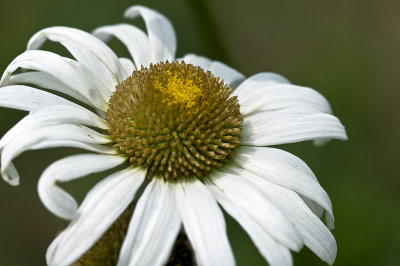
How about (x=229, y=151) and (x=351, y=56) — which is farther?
(x=351, y=56)

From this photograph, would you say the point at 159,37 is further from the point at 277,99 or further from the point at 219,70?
the point at 277,99

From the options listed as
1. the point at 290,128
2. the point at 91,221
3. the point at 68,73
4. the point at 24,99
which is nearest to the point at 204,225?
the point at 91,221

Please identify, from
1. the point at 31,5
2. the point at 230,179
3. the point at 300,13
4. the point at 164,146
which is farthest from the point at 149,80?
the point at 300,13

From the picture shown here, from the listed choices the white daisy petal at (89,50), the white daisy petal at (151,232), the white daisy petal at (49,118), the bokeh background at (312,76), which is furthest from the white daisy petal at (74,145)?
the bokeh background at (312,76)

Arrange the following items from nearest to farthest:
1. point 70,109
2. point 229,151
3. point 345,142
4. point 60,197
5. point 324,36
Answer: point 60,197, point 70,109, point 229,151, point 345,142, point 324,36

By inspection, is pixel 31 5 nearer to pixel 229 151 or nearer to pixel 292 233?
pixel 229 151

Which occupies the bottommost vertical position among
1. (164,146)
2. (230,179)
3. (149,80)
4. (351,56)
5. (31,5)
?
(351,56)

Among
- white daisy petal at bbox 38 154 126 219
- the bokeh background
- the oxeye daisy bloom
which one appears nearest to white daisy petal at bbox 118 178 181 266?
the oxeye daisy bloom

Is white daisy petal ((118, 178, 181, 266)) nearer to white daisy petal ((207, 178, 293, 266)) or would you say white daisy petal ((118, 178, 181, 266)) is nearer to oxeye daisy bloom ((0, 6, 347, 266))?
oxeye daisy bloom ((0, 6, 347, 266))
